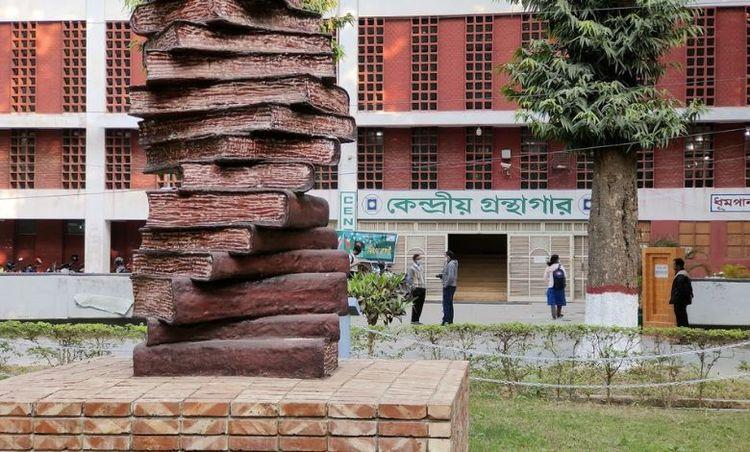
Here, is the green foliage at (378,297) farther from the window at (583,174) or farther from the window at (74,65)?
the window at (74,65)

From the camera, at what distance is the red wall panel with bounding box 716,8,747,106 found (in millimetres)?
28328

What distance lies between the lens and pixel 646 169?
29188mm

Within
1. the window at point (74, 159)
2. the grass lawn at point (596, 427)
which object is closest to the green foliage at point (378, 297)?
the grass lawn at point (596, 427)

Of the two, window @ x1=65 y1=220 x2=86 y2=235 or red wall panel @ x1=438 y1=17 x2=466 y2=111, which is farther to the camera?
window @ x1=65 y1=220 x2=86 y2=235

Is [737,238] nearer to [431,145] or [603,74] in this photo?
[431,145]

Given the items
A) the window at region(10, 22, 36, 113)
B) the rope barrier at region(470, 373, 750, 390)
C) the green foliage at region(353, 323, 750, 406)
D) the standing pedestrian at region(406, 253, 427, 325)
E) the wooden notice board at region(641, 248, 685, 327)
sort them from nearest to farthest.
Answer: the rope barrier at region(470, 373, 750, 390) < the green foliage at region(353, 323, 750, 406) < the wooden notice board at region(641, 248, 685, 327) < the standing pedestrian at region(406, 253, 427, 325) < the window at region(10, 22, 36, 113)

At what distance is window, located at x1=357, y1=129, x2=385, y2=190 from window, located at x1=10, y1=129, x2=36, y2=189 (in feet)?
35.0

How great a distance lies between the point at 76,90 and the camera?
101 feet

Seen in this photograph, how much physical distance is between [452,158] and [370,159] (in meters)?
2.59

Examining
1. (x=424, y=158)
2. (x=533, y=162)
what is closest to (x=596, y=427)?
(x=533, y=162)

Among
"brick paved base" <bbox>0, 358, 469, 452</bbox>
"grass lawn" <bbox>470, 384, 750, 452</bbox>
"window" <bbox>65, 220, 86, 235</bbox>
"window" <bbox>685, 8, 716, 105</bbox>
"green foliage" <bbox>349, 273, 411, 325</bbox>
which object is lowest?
"grass lawn" <bbox>470, 384, 750, 452</bbox>

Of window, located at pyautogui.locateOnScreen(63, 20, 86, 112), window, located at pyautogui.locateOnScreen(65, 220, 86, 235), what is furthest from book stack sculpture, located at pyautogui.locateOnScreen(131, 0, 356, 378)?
window, located at pyautogui.locateOnScreen(65, 220, 86, 235)

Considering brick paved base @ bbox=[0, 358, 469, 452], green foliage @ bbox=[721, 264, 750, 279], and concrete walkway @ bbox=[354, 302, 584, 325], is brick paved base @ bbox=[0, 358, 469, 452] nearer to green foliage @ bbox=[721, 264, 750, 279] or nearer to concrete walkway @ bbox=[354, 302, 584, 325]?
concrete walkway @ bbox=[354, 302, 584, 325]

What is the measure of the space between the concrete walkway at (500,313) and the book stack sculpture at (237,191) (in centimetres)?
1730
